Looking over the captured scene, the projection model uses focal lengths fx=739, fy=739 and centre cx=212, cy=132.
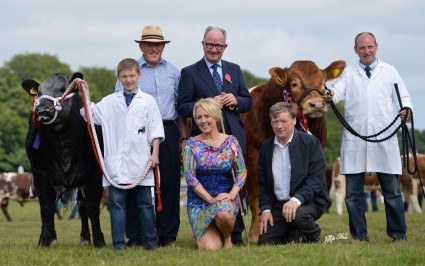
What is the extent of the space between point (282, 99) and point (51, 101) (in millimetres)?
3136

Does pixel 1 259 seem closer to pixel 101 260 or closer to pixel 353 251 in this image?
pixel 101 260

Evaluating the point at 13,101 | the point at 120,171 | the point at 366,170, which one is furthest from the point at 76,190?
the point at 13,101

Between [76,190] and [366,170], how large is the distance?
3802mm

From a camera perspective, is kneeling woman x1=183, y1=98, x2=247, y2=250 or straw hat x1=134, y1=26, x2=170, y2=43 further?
straw hat x1=134, y1=26, x2=170, y2=43

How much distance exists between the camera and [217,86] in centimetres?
938

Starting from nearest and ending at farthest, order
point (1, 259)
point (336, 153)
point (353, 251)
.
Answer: point (353, 251) < point (1, 259) < point (336, 153)

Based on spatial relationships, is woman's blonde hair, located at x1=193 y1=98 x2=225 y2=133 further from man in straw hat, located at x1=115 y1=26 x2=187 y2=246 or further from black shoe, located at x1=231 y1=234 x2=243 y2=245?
black shoe, located at x1=231 y1=234 x2=243 y2=245

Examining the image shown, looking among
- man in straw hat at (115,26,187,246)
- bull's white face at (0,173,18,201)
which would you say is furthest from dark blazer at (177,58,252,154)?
bull's white face at (0,173,18,201)

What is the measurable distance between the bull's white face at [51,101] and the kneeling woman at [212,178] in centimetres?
170

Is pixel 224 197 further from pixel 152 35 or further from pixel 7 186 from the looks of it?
pixel 7 186

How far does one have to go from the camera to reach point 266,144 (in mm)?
8883

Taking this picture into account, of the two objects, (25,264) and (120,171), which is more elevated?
(120,171)

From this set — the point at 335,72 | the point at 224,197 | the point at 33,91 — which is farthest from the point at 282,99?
the point at 33,91

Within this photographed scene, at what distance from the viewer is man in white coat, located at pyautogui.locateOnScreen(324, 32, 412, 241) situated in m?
9.41
